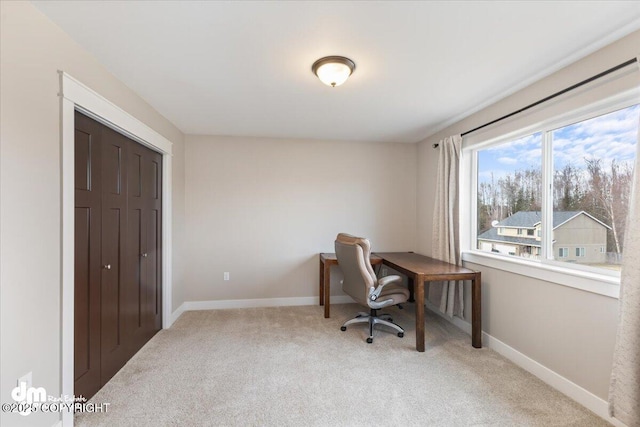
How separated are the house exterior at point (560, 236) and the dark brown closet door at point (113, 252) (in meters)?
3.50

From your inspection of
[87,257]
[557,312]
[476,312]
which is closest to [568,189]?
[557,312]

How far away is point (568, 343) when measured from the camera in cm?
205

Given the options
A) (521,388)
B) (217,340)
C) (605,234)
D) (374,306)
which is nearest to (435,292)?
(374,306)

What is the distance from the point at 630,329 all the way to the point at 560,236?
0.87 m

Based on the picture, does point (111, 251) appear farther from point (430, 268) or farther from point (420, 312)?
point (430, 268)

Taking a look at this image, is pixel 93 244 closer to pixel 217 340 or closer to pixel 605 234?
pixel 217 340

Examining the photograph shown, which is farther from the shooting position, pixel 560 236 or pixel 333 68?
pixel 560 236

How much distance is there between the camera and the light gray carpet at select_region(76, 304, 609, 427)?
182cm

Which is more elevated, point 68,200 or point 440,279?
point 68,200

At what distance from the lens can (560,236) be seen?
225 centimetres

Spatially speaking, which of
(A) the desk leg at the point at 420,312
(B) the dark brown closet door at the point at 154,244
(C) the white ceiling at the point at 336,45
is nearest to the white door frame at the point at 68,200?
(C) the white ceiling at the point at 336,45

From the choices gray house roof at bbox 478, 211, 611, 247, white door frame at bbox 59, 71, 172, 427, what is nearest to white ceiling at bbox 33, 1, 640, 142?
white door frame at bbox 59, 71, 172, 427

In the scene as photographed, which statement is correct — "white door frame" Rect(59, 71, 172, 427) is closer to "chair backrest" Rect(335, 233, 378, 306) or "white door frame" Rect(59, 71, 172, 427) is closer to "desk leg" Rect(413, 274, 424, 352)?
"chair backrest" Rect(335, 233, 378, 306)

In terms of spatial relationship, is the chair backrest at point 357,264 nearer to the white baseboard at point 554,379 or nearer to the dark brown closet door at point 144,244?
the white baseboard at point 554,379
